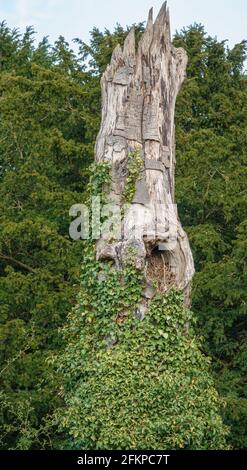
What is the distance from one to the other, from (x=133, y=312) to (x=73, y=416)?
3.80 feet

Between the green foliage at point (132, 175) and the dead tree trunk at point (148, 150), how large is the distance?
0.13ft

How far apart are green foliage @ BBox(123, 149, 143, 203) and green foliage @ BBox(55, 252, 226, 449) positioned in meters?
A: 0.69

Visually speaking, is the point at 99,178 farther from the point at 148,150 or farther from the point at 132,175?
the point at 148,150

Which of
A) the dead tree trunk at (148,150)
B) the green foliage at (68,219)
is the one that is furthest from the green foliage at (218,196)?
the dead tree trunk at (148,150)

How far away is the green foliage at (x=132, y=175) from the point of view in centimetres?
1116

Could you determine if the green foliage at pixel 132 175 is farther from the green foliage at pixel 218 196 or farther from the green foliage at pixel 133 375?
the green foliage at pixel 218 196

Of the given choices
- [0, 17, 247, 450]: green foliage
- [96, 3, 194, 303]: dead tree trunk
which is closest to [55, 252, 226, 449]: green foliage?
[0, 17, 247, 450]: green foliage

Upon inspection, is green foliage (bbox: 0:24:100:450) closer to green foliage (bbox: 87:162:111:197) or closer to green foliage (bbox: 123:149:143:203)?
green foliage (bbox: 87:162:111:197)

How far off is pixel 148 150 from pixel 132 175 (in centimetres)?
33

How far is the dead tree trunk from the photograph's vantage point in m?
11.0

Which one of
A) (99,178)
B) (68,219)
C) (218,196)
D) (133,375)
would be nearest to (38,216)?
(68,219)

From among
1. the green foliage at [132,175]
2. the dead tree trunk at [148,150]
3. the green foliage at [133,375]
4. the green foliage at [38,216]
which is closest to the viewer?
the green foliage at [133,375]

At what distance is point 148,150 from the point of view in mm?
11289

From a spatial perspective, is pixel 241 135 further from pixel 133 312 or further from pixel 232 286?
pixel 133 312
